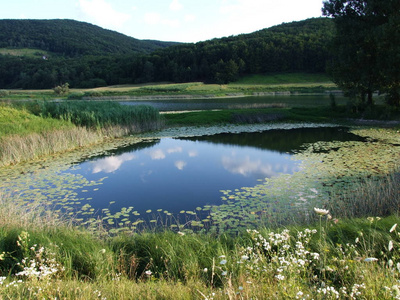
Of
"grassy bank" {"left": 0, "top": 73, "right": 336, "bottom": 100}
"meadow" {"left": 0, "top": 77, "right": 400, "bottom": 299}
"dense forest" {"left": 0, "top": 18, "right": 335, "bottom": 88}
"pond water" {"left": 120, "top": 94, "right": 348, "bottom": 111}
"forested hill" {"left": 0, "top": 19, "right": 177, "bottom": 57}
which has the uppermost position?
"forested hill" {"left": 0, "top": 19, "right": 177, "bottom": 57}

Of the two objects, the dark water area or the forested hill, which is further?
the forested hill

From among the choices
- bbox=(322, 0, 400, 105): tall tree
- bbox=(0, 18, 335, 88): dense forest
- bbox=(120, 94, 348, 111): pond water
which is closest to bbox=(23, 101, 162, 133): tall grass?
bbox=(120, 94, 348, 111): pond water

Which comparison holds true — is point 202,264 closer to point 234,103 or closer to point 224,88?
point 234,103

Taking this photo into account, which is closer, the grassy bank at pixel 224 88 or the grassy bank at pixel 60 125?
the grassy bank at pixel 60 125

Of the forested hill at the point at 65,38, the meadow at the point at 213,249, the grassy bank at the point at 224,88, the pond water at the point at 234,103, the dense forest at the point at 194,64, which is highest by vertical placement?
the forested hill at the point at 65,38

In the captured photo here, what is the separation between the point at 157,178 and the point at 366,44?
62.8ft

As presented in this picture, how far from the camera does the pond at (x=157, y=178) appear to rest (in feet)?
27.7

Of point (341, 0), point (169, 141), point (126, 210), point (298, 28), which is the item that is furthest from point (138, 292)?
point (298, 28)

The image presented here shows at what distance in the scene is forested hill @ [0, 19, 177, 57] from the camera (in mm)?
140875

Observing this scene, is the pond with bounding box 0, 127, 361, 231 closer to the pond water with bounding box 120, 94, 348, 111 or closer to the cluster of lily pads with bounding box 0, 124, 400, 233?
the cluster of lily pads with bounding box 0, 124, 400, 233

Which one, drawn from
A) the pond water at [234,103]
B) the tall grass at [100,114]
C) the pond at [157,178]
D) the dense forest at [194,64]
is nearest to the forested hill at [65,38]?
the dense forest at [194,64]

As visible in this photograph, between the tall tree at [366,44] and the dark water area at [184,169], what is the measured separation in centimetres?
A: 617

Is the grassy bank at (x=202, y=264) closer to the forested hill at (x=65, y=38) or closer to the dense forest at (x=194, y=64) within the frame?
the dense forest at (x=194, y=64)

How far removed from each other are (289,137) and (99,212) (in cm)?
1350
